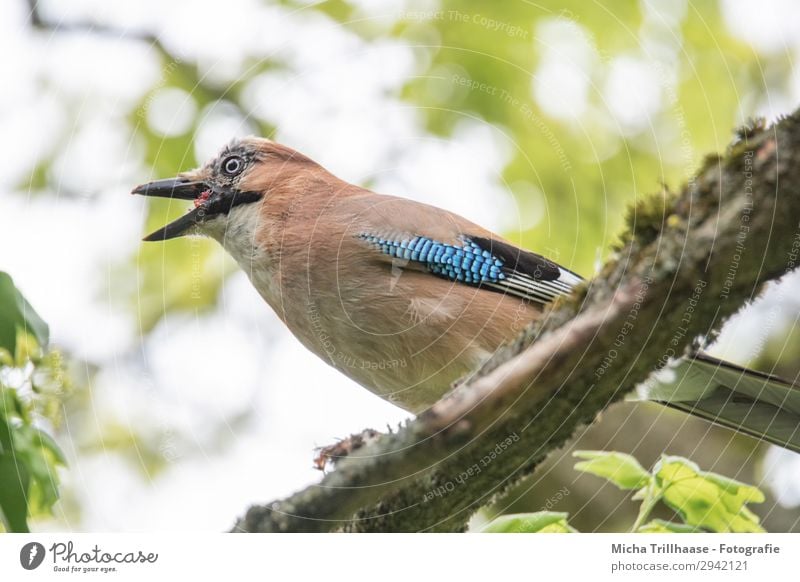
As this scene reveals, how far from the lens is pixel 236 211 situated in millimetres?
3764

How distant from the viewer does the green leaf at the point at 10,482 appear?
2379mm

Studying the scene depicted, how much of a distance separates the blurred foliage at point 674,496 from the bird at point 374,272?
42 centimetres

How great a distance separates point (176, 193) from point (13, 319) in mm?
1444

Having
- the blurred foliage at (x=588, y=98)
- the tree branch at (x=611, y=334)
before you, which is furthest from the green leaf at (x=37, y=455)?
the blurred foliage at (x=588, y=98)

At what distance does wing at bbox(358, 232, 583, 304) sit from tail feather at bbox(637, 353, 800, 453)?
733 mm

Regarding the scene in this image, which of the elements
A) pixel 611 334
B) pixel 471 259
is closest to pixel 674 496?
pixel 611 334

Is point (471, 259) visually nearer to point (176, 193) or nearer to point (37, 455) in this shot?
point (176, 193)

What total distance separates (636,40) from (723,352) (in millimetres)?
1694

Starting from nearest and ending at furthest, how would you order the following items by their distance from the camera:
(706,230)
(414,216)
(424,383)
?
(706,230)
(424,383)
(414,216)

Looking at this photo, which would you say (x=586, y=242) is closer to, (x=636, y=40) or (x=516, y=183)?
(x=516, y=183)

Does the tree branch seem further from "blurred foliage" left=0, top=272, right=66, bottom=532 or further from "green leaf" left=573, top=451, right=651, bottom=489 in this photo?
"blurred foliage" left=0, top=272, right=66, bottom=532

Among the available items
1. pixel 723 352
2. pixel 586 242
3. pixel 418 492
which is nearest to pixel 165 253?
pixel 586 242

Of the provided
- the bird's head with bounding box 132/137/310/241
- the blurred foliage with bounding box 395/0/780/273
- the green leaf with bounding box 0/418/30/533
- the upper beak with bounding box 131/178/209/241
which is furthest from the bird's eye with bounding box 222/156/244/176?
the green leaf with bounding box 0/418/30/533

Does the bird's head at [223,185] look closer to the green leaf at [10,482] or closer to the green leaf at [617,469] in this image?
the green leaf at [10,482]
